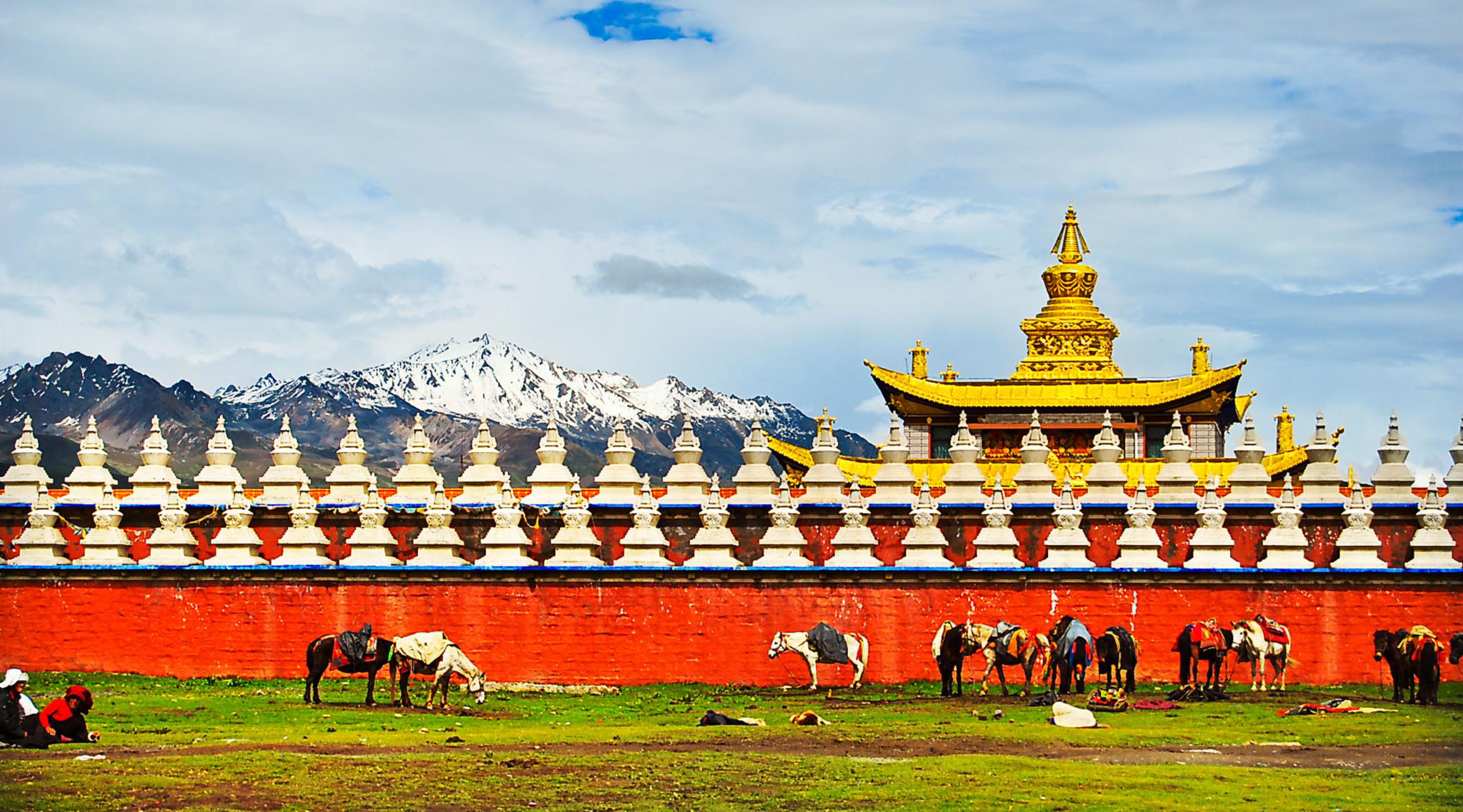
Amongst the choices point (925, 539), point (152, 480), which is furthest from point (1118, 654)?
point (152, 480)

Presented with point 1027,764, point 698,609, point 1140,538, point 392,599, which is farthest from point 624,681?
point 1027,764

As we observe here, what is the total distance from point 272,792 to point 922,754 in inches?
320

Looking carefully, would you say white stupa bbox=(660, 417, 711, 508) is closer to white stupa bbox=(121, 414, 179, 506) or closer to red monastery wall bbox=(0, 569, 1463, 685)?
red monastery wall bbox=(0, 569, 1463, 685)

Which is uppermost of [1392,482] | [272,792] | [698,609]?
[1392,482]

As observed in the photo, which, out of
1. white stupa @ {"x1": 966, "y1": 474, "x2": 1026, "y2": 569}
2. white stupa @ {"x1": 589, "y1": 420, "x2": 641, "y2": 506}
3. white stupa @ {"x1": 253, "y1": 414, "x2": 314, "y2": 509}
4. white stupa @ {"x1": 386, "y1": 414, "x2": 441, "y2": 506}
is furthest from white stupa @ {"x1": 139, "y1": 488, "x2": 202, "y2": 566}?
white stupa @ {"x1": 966, "y1": 474, "x2": 1026, "y2": 569}

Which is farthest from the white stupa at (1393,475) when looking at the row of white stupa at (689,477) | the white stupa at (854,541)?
the white stupa at (854,541)

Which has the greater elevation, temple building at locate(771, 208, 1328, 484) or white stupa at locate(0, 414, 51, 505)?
temple building at locate(771, 208, 1328, 484)

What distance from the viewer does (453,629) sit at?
1486 inches

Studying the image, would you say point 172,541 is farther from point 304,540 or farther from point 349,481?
point 349,481

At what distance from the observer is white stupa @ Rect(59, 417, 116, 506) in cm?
4041

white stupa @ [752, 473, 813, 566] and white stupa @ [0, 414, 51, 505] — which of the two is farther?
white stupa @ [0, 414, 51, 505]

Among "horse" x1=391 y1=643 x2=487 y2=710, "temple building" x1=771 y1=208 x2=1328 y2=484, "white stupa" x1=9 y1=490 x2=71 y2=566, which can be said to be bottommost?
"horse" x1=391 y1=643 x2=487 y2=710

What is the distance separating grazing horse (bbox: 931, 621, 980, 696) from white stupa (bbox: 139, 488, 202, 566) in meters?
13.3

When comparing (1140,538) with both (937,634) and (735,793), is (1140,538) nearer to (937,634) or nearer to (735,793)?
(937,634)
